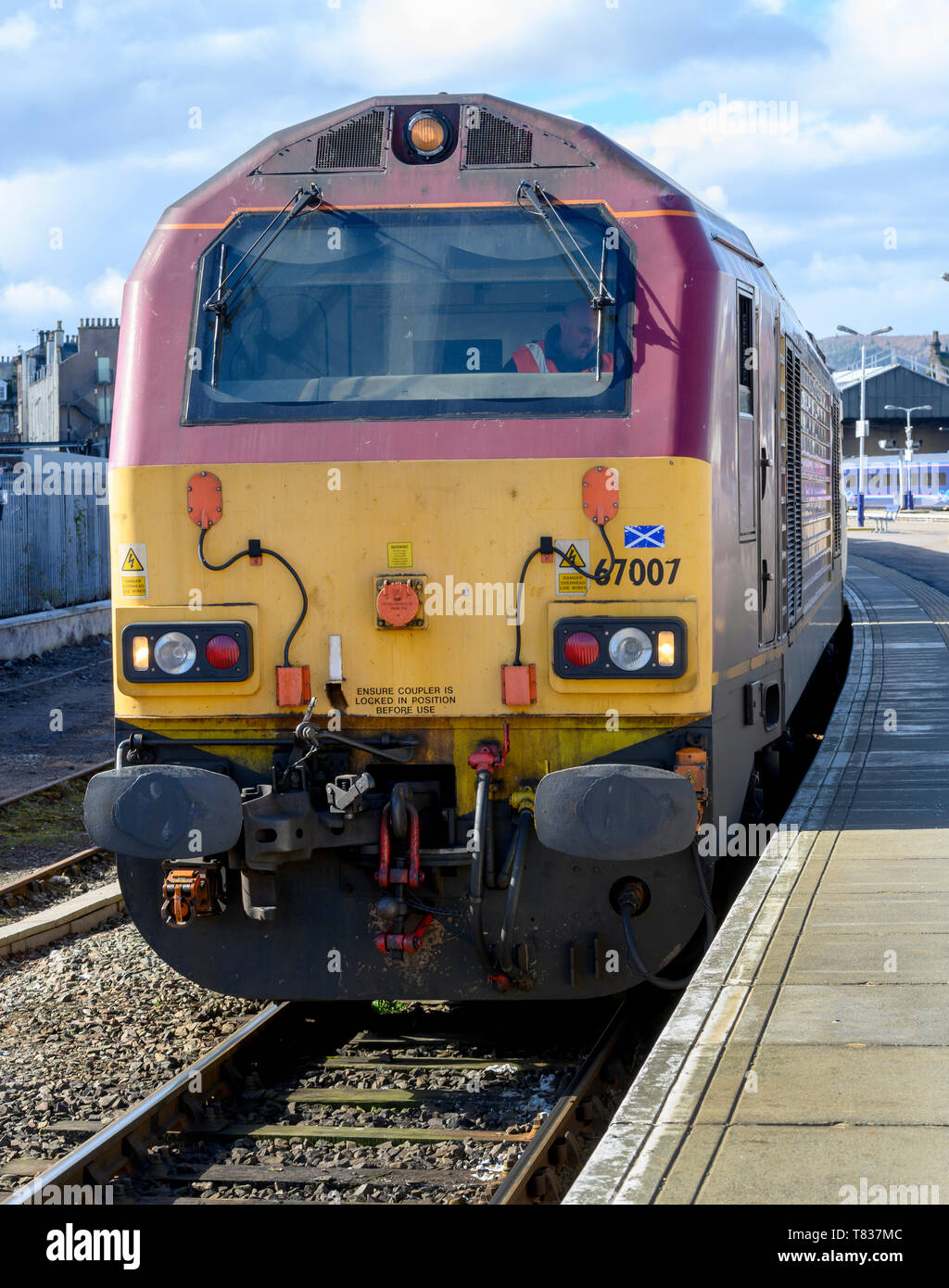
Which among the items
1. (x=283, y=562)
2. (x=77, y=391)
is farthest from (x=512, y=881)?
(x=77, y=391)

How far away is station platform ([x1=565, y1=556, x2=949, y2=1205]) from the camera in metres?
3.47

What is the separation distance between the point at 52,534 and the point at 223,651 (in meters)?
19.1

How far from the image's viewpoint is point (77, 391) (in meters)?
60.6

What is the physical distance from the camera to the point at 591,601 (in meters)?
5.60

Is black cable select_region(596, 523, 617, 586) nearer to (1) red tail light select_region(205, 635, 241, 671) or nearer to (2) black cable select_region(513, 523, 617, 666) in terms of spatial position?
(2) black cable select_region(513, 523, 617, 666)

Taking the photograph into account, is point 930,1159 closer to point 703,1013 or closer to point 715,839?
point 703,1013

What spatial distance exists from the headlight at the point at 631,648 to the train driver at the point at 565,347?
1051 millimetres

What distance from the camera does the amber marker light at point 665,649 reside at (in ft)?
18.3

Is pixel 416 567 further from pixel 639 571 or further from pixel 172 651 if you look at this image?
pixel 172 651

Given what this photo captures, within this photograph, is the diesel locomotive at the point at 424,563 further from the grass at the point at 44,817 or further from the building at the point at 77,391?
the building at the point at 77,391

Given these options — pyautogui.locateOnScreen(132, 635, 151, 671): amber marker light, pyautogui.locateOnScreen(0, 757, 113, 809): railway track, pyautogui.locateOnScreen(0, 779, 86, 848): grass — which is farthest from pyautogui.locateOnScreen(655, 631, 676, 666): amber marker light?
pyautogui.locateOnScreen(0, 757, 113, 809): railway track

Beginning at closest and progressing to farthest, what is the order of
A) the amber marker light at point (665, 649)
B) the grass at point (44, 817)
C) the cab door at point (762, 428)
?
the amber marker light at point (665, 649) < the cab door at point (762, 428) < the grass at point (44, 817)

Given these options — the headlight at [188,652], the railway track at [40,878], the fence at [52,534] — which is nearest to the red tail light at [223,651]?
the headlight at [188,652]

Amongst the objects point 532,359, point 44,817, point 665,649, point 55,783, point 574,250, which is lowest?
point 44,817
